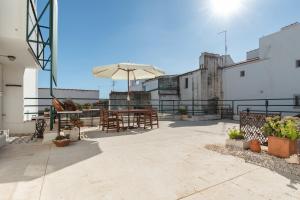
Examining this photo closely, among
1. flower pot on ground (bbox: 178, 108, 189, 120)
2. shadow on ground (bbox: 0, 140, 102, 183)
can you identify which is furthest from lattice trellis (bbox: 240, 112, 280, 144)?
flower pot on ground (bbox: 178, 108, 189, 120)

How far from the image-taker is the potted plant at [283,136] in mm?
3079

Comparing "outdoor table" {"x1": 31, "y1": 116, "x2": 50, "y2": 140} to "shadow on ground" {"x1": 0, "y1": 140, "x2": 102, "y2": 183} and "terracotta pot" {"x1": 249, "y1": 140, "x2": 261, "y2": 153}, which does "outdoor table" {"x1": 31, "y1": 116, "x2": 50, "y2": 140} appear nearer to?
"shadow on ground" {"x1": 0, "y1": 140, "x2": 102, "y2": 183}

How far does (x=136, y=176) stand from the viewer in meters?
2.32

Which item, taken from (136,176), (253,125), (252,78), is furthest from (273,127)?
(252,78)

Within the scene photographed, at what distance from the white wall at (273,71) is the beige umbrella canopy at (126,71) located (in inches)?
298

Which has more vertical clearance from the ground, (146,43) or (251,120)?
(146,43)

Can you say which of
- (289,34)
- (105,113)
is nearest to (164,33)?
(105,113)

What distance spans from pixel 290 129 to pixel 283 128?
10cm

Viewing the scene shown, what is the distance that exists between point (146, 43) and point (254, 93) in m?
7.24

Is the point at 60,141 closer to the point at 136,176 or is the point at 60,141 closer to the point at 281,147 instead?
the point at 136,176

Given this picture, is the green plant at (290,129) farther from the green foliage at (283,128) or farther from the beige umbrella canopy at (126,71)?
the beige umbrella canopy at (126,71)

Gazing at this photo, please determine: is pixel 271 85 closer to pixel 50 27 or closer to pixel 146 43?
pixel 146 43

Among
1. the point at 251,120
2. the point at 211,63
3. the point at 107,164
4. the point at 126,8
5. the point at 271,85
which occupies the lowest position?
the point at 107,164

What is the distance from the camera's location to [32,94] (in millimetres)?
7086
